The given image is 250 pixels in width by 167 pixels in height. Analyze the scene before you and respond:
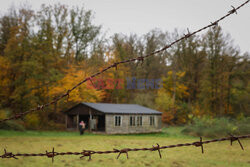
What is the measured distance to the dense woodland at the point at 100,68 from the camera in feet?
85.3

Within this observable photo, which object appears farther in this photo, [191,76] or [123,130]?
[191,76]

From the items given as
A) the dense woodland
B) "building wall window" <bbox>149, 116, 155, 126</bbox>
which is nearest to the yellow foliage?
the dense woodland

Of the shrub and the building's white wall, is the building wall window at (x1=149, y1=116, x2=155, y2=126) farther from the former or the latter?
the shrub

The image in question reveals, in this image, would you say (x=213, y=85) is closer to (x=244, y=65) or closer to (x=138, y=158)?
(x=244, y=65)

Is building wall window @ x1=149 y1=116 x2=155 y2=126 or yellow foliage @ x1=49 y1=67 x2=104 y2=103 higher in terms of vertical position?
yellow foliage @ x1=49 y1=67 x2=104 y2=103

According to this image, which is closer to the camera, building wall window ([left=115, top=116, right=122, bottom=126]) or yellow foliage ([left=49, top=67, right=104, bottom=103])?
yellow foliage ([left=49, top=67, right=104, bottom=103])

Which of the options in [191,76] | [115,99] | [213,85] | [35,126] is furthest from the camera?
[191,76]

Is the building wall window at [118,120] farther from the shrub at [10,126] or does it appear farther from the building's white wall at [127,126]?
the shrub at [10,126]

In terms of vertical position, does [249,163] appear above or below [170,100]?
below

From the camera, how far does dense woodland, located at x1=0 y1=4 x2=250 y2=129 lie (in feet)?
85.3

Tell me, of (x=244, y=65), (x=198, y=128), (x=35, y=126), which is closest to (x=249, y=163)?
(x=198, y=128)

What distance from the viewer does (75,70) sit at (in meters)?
28.5

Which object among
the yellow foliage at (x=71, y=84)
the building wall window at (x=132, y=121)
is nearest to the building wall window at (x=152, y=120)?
the building wall window at (x=132, y=121)

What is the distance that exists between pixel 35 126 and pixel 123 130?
9955 mm
